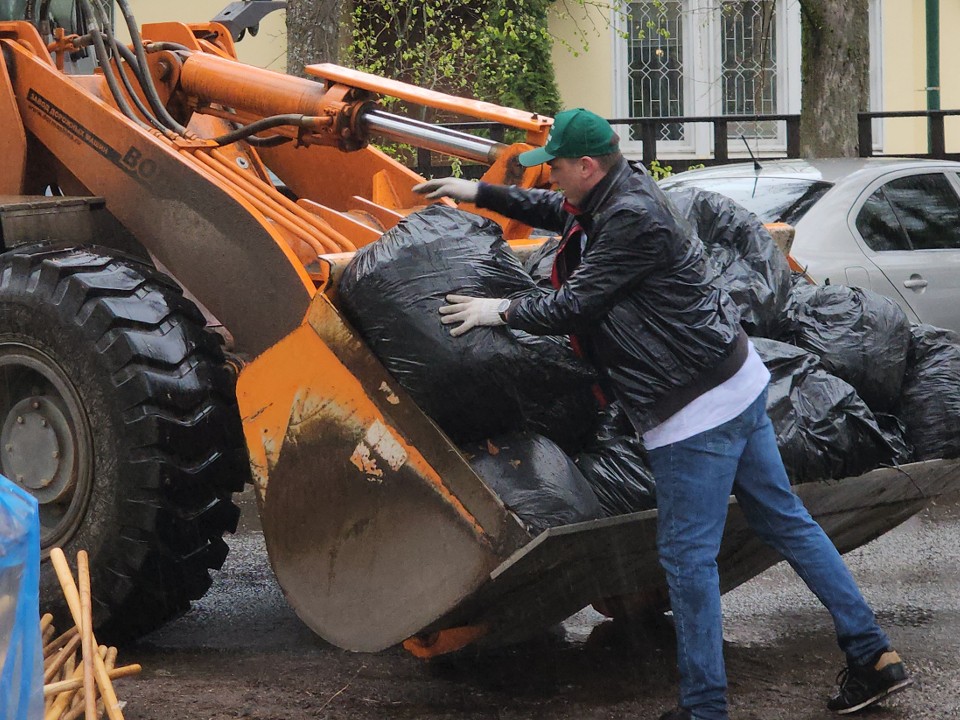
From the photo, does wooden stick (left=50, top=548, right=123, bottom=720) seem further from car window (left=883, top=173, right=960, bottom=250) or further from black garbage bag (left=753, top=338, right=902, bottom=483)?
car window (left=883, top=173, right=960, bottom=250)

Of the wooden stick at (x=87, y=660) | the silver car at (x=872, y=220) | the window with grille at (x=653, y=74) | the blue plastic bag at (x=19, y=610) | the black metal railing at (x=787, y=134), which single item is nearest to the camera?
the blue plastic bag at (x=19, y=610)

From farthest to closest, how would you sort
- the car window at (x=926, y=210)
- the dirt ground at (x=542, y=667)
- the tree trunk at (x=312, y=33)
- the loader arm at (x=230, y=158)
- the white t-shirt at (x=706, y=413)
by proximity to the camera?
the tree trunk at (x=312, y=33)
the car window at (x=926, y=210)
the loader arm at (x=230, y=158)
the dirt ground at (x=542, y=667)
the white t-shirt at (x=706, y=413)

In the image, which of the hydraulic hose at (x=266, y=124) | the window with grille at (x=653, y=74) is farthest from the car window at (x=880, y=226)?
the window with grille at (x=653, y=74)

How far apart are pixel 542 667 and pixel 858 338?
5.33 ft

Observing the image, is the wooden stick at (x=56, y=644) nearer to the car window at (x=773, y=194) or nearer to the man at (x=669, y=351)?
the man at (x=669, y=351)

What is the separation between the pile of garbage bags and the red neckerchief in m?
0.12

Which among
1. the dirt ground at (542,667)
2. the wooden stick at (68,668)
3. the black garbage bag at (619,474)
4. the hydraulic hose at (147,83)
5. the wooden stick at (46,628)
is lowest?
the dirt ground at (542,667)

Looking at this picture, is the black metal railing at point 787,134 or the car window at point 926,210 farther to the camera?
the black metal railing at point 787,134

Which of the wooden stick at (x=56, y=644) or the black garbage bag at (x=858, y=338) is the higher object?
the black garbage bag at (x=858, y=338)

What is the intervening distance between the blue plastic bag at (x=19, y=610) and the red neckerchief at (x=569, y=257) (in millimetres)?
1630

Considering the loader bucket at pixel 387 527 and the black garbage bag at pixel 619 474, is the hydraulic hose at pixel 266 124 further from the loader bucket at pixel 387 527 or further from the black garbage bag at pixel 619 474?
the black garbage bag at pixel 619 474

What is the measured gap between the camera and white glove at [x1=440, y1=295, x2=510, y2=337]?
3.97 metres

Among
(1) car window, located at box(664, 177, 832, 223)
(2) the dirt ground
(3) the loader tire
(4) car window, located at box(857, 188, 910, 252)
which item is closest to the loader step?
(3) the loader tire

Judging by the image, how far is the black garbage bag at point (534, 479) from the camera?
12.7 ft
